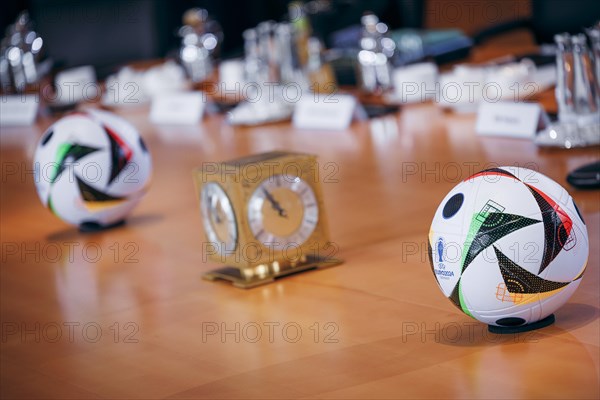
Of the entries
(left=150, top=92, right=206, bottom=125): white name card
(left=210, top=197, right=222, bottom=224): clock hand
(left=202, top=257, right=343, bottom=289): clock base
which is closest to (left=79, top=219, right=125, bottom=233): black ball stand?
(left=202, top=257, right=343, bottom=289): clock base

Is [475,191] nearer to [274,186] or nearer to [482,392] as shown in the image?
[482,392]

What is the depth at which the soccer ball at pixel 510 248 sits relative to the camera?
176 centimetres

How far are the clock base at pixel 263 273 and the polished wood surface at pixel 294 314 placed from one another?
0.08 ft

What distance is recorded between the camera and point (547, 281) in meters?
1.78

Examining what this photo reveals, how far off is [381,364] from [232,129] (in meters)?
3.06

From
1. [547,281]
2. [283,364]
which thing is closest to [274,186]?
[283,364]

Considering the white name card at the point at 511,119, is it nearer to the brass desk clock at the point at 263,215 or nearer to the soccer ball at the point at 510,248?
the brass desk clock at the point at 263,215

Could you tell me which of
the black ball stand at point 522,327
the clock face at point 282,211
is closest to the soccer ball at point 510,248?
the black ball stand at point 522,327

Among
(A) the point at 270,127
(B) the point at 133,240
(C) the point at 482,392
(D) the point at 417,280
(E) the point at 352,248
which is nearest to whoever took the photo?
(C) the point at 482,392

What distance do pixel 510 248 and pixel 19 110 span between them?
4.42 meters

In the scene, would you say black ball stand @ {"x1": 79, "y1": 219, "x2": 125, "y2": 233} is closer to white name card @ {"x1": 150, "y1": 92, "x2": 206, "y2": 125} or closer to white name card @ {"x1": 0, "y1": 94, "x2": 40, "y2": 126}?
white name card @ {"x1": 150, "y1": 92, "x2": 206, "y2": 125}

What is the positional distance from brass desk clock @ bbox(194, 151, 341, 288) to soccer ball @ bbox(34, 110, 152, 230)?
59cm

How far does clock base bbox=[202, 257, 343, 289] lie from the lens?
2.42 meters

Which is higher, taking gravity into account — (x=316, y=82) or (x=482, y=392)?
(x=316, y=82)
